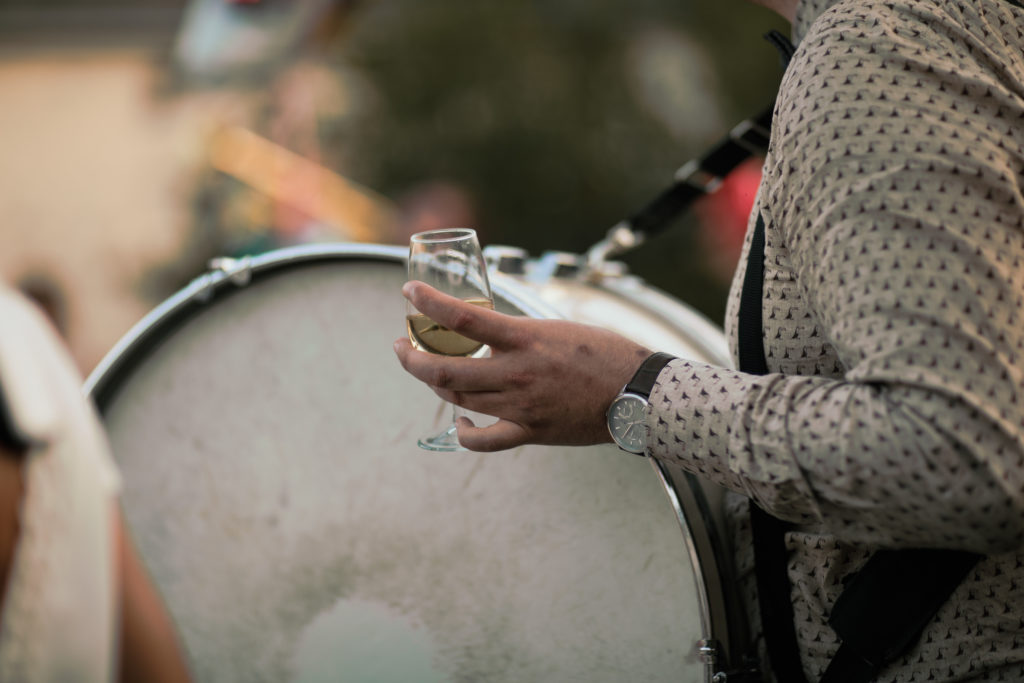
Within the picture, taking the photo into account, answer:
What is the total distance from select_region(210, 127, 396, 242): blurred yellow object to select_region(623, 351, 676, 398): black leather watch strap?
17.7 feet

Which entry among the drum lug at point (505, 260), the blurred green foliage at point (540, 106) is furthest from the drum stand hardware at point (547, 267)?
the blurred green foliage at point (540, 106)

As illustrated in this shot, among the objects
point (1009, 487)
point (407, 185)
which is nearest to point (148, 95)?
point (407, 185)

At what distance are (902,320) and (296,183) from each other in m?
6.24

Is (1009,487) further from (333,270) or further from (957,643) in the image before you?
(333,270)

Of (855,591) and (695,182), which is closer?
(855,591)

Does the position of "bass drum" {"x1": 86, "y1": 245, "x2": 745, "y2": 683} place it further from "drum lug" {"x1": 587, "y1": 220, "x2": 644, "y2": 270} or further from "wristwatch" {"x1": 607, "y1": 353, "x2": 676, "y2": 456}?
"drum lug" {"x1": 587, "y1": 220, "x2": 644, "y2": 270}

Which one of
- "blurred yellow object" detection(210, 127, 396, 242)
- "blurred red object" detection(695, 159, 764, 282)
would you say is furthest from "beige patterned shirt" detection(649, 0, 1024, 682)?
"blurred yellow object" detection(210, 127, 396, 242)

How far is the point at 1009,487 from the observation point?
0.77 m

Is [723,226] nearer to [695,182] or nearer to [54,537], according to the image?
[695,182]

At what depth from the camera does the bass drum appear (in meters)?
1.24

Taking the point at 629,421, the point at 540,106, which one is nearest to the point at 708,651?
the point at 629,421

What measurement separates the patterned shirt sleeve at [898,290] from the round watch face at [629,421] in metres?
0.05

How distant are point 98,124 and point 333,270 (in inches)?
298

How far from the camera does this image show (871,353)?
0.79 meters
